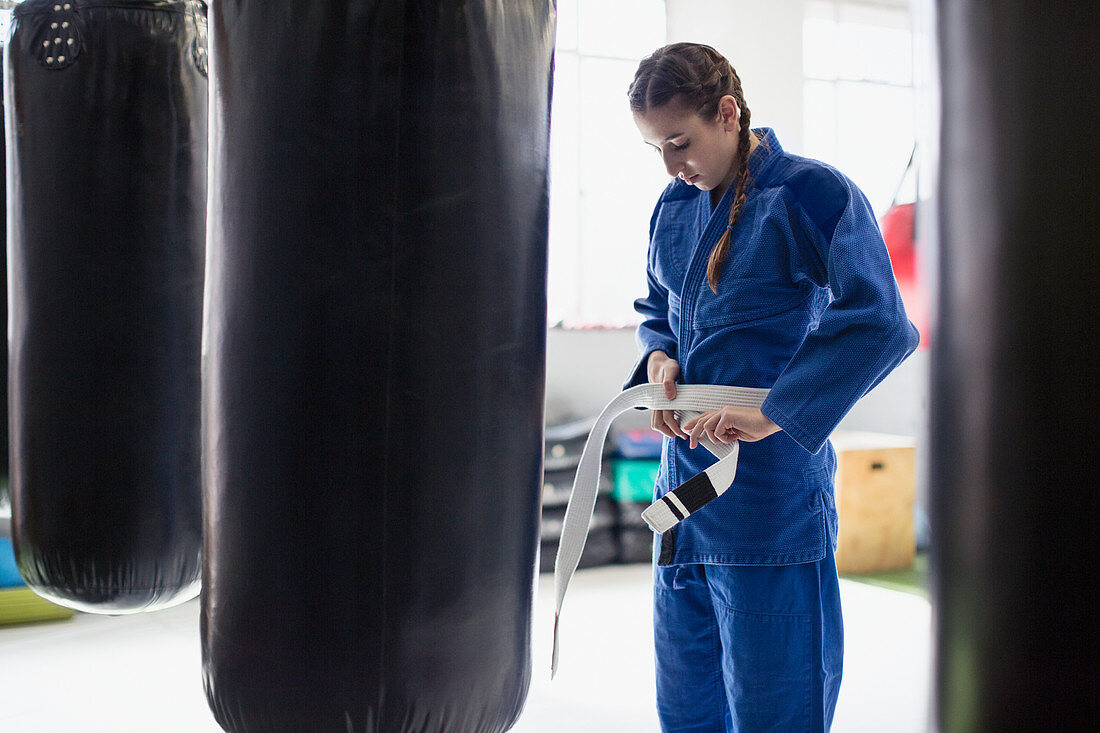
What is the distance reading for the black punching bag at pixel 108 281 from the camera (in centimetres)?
139

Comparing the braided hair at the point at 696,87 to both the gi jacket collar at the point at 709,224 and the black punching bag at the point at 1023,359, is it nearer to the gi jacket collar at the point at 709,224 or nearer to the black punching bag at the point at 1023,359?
the gi jacket collar at the point at 709,224

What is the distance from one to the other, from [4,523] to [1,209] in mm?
2709

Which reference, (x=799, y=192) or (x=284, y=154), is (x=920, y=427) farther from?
(x=284, y=154)

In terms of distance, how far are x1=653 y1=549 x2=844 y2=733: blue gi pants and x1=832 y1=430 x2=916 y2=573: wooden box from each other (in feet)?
11.2

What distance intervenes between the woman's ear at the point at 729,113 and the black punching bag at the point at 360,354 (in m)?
0.54

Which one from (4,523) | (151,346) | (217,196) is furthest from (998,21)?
(4,523)

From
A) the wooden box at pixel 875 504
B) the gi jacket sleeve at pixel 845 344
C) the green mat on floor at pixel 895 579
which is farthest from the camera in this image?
the wooden box at pixel 875 504

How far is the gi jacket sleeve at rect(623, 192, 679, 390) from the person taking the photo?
1593mm

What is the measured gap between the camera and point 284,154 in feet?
2.80

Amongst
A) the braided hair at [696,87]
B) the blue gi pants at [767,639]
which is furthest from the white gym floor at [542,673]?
the braided hair at [696,87]

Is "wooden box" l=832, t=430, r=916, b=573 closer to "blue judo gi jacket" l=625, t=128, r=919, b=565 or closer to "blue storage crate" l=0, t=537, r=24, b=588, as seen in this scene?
"blue judo gi jacket" l=625, t=128, r=919, b=565

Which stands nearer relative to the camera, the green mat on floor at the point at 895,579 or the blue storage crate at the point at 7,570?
the blue storage crate at the point at 7,570

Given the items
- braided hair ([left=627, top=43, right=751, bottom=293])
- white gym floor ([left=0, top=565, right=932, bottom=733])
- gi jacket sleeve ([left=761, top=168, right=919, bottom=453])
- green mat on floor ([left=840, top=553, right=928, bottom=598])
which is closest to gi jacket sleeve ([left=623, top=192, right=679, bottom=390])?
braided hair ([left=627, top=43, right=751, bottom=293])

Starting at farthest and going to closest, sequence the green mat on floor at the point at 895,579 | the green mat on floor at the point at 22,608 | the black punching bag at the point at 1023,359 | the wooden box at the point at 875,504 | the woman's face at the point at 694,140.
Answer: the wooden box at the point at 875,504 → the green mat on floor at the point at 895,579 → the green mat on floor at the point at 22,608 → the woman's face at the point at 694,140 → the black punching bag at the point at 1023,359
